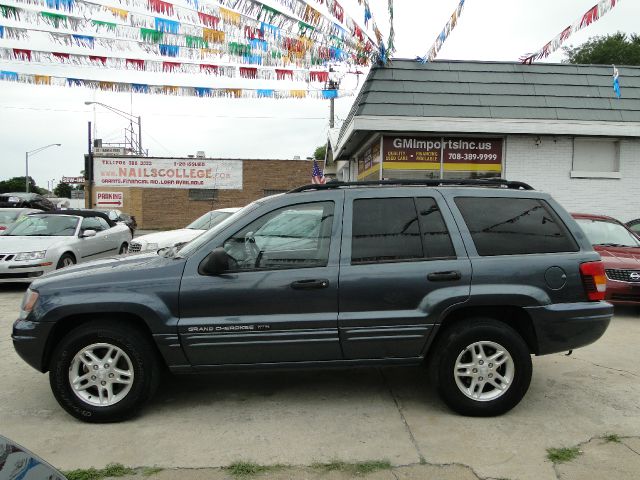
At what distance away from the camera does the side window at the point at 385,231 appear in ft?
13.0

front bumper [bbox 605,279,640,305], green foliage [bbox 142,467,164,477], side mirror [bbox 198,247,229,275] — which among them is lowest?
green foliage [bbox 142,467,164,477]

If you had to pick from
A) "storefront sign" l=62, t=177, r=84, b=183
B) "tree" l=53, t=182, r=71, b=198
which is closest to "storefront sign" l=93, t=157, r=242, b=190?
"storefront sign" l=62, t=177, r=84, b=183

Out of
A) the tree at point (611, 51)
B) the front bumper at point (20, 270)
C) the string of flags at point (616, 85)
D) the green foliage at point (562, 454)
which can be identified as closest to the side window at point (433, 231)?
the green foliage at point (562, 454)

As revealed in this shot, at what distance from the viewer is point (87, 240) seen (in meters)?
10.5

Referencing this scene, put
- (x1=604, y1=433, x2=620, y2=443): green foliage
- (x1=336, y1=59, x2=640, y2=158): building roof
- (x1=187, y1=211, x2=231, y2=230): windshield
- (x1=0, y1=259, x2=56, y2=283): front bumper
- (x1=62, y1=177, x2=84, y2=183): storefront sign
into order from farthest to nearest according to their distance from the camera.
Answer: (x1=62, y1=177, x2=84, y2=183): storefront sign < (x1=187, y1=211, x2=231, y2=230): windshield < (x1=336, y1=59, x2=640, y2=158): building roof < (x1=0, y1=259, x2=56, y2=283): front bumper < (x1=604, y1=433, x2=620, y2=443): green foliage

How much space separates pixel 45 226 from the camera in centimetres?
1032

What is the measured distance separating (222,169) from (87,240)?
861 inches

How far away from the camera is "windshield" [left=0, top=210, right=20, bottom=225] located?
44.4 ft

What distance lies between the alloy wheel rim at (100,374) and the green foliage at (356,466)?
157cm

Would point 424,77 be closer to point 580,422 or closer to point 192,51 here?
point 192,51

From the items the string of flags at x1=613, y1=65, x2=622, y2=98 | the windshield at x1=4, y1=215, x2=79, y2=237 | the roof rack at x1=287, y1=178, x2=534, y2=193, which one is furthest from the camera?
the string of flags at x1=613, y1=65, x2=622, y2=98

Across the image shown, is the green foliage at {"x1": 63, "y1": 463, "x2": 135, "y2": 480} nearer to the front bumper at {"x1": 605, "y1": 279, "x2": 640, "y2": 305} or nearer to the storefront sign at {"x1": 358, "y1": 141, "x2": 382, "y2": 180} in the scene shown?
the front bumper at {"x1": 605, "y1": 279, "x2": 640, "y2": 305}

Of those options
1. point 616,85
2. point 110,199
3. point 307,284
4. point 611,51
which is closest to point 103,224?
point 307,284

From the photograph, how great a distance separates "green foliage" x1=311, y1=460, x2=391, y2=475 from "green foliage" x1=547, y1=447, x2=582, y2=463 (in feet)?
3.50
